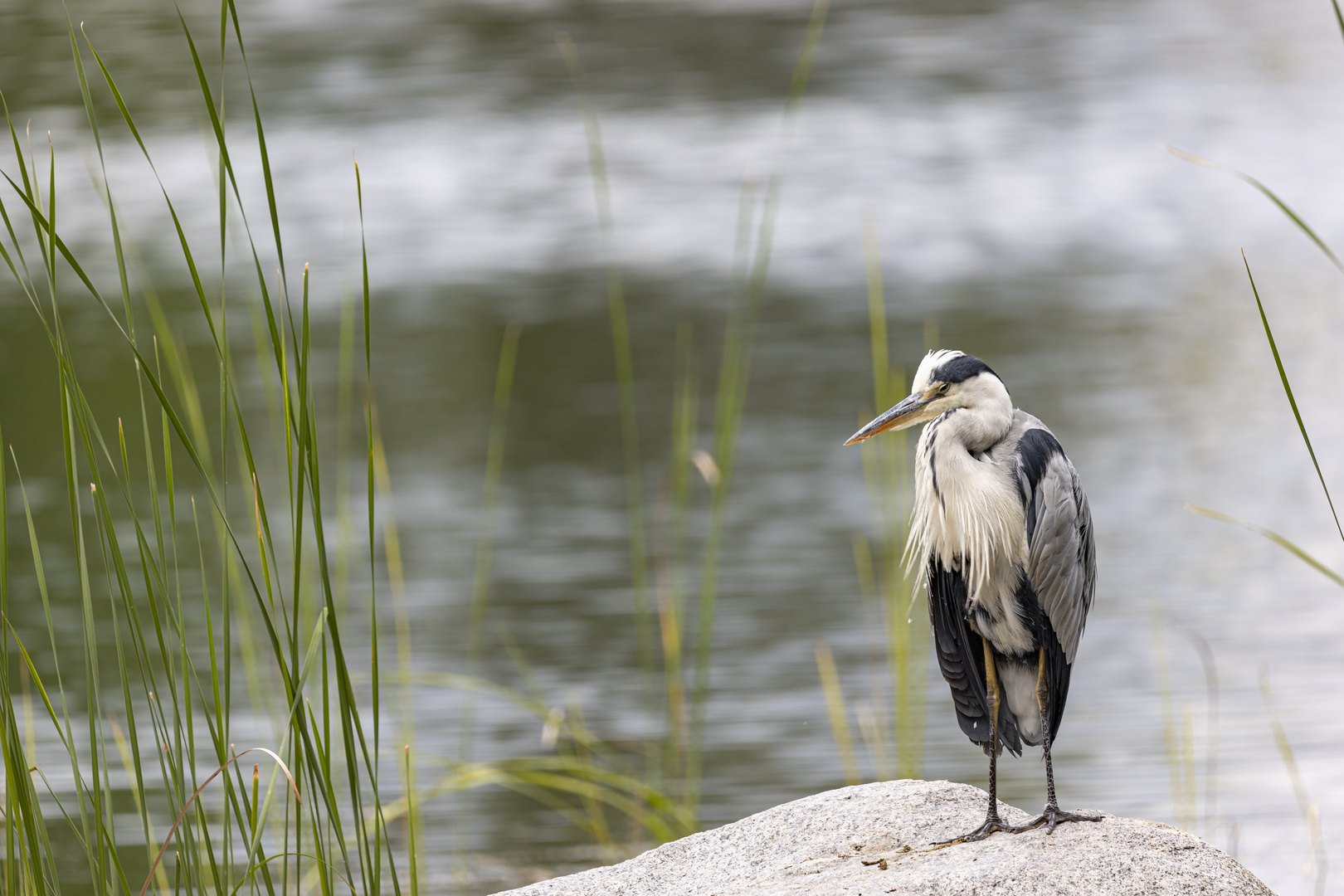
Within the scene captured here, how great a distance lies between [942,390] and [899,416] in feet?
0.26

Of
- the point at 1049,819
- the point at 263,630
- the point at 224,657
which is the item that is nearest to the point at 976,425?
the point at 1049,819

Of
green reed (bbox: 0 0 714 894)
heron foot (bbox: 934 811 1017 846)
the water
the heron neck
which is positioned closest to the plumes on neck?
the heron neck

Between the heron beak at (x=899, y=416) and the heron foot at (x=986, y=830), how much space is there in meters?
0.66

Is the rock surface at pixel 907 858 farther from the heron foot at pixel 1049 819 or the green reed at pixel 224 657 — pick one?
the green reed at pixel 224 657

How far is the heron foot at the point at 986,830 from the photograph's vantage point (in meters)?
2.17

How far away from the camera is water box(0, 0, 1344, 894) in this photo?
4.85m

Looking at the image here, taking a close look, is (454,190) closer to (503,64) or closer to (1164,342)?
(503,64)

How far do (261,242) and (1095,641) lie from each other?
8345 mm

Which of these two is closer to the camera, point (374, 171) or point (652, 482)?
point (652, 482)

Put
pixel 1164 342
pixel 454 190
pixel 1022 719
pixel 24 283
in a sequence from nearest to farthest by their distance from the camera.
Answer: pixel 24 283 < pixel 1022 719 < pixel 1164 342 < pixel 454 190

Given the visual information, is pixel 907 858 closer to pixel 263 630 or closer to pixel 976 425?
pixel 976 425

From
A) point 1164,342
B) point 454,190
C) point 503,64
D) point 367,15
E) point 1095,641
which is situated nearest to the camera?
point 1095,641

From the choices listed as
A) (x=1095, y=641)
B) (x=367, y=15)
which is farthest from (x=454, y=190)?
(x=1095, y=641)

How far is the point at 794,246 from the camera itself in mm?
10484
